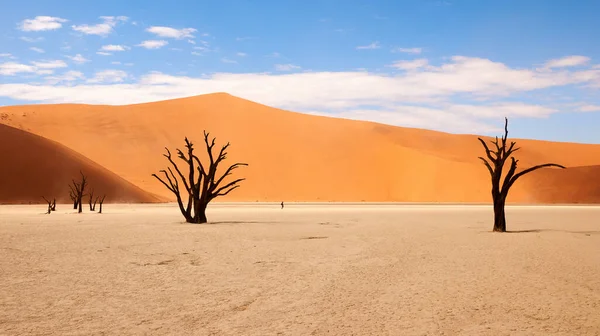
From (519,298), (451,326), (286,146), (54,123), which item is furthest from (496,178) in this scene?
(54,123)

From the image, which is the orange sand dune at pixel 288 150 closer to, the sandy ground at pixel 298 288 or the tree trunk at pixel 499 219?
the tree trunk at pixel 499 219

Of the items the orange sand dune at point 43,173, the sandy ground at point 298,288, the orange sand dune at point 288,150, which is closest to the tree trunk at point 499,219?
the sandy ground at point 298,288

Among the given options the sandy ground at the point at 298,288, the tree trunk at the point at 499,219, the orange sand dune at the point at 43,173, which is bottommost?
the sandy ground at the point at 298,288

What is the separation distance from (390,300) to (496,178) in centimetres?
1357

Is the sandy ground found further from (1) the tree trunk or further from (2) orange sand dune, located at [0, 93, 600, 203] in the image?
(2) orange sand dune, located at [0, 93, 600, 203]

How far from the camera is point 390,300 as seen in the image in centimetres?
733

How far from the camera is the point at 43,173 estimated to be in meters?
56.1

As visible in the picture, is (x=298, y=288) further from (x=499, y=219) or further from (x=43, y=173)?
(x=43, y=173)

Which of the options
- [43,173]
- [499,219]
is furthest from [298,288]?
[43,173]

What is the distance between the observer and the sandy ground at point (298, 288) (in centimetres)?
605

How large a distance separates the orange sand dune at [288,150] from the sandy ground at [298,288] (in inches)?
2329

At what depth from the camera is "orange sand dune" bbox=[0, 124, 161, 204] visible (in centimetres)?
5412

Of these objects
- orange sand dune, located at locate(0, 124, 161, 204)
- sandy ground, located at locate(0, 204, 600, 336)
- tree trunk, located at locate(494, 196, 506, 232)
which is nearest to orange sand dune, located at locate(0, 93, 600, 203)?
orange sand dune, located at locate(0, 124, 161, 204)

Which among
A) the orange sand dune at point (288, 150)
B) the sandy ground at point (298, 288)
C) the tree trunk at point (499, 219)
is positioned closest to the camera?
the sandy ground at point (298, 288)
